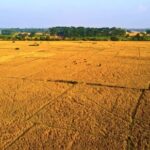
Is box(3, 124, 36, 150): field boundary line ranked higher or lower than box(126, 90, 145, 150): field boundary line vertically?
lower

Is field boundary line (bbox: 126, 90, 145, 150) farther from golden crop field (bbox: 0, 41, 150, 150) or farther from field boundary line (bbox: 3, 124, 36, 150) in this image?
field boundary line (bbox: 3, 124, 36, 150)

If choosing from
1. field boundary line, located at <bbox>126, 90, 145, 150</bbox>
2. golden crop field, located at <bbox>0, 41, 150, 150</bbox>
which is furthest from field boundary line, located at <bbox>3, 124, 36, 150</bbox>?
field boundary line, located at <bbox>126, 90, 145, 150</bbox>

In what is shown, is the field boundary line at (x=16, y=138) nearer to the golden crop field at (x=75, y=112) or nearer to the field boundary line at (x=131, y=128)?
the golden crop field at (x=75, y=112)

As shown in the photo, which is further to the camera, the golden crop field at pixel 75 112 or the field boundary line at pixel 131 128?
the golden crop field at pixel 75 112

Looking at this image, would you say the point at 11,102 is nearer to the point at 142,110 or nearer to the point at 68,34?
the point at 142,110

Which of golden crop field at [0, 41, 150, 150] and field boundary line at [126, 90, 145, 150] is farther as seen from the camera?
golden crop field at [0, 41, 150, 150]

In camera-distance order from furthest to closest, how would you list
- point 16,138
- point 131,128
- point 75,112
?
point 75,112 < point 131,128 < point 16,138

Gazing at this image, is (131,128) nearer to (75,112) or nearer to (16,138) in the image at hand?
(75,112)

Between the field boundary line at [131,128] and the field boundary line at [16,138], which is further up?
the field boundary line at [131,128]

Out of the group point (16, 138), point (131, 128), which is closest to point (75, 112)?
point (131, 128)

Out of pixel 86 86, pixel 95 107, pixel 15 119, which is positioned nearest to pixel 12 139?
pixel 15 119

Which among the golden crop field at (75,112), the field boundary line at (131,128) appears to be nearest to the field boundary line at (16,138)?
the golden crop field at (75,112)

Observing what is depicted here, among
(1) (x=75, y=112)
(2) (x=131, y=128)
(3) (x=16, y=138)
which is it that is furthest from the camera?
(1) (x=75, y=112)
